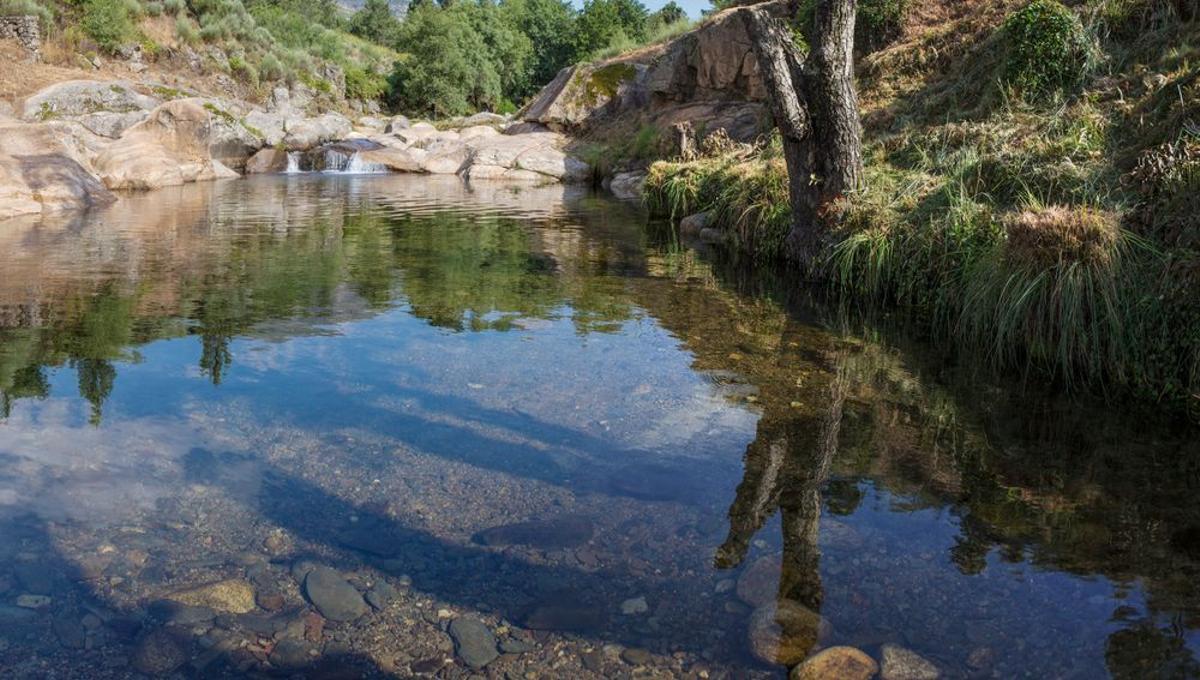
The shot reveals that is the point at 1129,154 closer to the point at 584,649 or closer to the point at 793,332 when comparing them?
the point at 793,332

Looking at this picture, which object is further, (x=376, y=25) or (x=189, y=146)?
(x=376, y=25)

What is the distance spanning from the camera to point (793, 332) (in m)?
8.08

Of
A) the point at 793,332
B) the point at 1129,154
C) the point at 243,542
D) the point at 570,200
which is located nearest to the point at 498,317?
the point at 793,332

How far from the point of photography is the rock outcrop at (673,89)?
24875 millimetres

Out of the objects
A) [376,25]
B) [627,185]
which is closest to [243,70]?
[627,185]

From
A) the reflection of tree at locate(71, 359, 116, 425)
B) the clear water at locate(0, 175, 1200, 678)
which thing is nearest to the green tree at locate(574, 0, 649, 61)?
the clear water at locate(0, 175, 1200, 678)

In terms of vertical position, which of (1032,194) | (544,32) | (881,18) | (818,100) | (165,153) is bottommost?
(165,153)

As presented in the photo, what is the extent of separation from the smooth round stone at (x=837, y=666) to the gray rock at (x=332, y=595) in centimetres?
166

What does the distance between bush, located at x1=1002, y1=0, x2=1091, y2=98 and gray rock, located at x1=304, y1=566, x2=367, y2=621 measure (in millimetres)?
11040

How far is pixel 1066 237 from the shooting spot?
6238 mm

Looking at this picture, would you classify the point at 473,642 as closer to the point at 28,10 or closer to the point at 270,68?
the point at 28,10

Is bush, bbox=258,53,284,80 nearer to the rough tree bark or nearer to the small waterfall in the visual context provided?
the small waterfall

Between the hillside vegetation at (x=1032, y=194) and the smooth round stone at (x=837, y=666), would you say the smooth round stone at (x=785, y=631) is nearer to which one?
the smooth round stone at (x=837, y=666)

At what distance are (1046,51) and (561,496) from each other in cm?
1057
